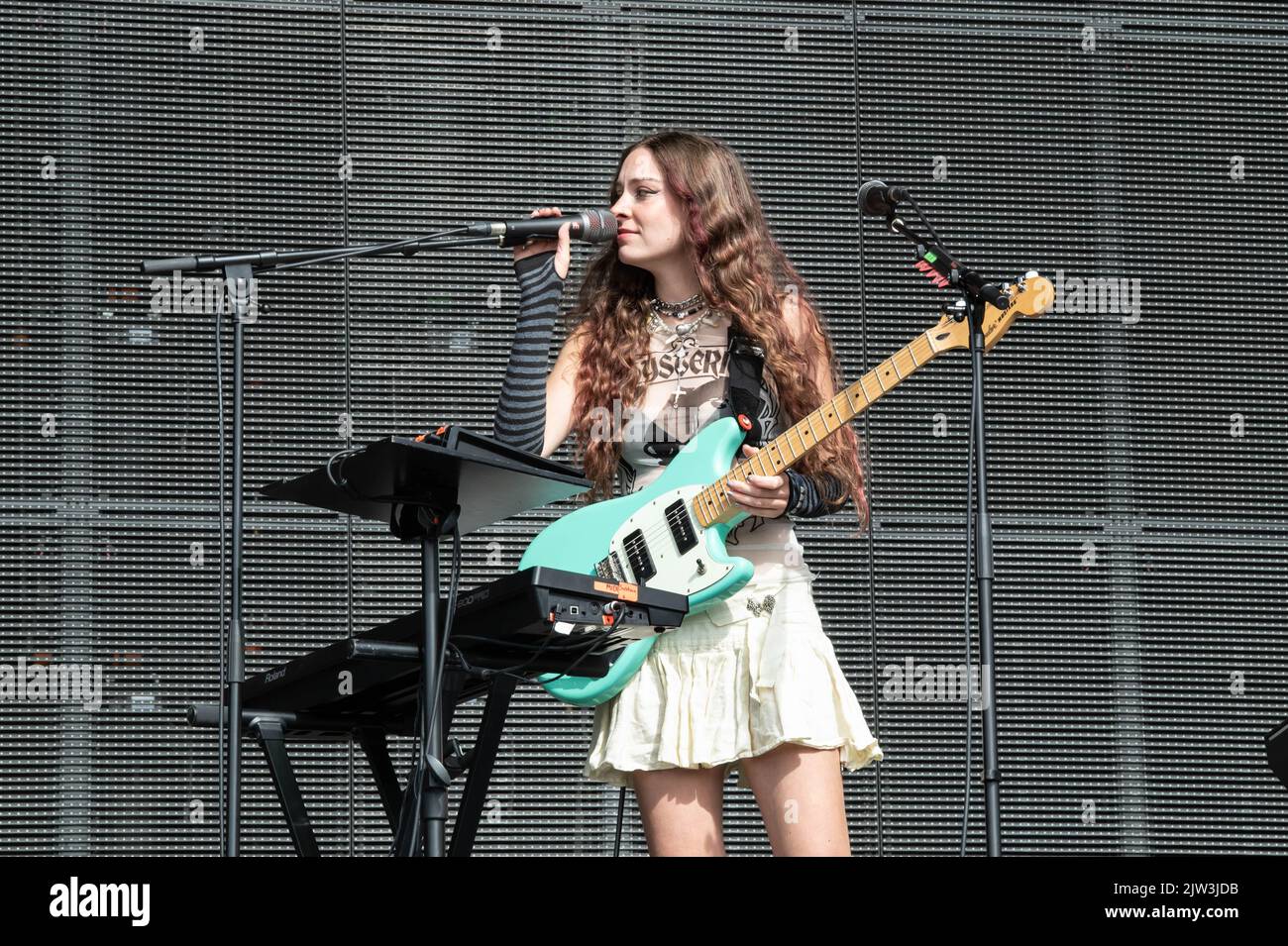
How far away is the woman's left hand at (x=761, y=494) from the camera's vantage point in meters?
3.03

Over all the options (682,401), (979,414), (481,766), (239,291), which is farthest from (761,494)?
(239,291)

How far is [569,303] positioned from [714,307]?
69.2 inches

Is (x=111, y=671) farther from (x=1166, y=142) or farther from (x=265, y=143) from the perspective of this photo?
(x=1166, y=142)

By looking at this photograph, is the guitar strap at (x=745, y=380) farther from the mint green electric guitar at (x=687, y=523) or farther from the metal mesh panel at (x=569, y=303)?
the metal mesh panel at (x=569, y=303)

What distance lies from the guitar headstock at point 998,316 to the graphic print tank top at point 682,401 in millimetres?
357

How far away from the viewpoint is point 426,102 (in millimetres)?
5184

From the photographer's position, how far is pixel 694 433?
3303 millimetres

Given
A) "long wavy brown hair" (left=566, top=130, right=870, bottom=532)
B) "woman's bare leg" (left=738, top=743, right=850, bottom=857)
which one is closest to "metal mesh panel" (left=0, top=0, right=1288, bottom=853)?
"long wavy brown hair" (left=566, top=130, right=870, bottom=532)

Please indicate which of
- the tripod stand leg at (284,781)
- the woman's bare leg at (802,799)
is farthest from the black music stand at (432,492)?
the woman's bare leg at (802,799)

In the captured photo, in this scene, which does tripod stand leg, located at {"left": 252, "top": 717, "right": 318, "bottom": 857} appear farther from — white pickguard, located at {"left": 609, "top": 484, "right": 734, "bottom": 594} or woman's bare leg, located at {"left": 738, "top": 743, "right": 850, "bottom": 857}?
woman's bare leg, located at {"left": 738, "top": 743, "right": 850, "bottom": 857}

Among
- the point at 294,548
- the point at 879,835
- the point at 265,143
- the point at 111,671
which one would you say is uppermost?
the point at 265,143
